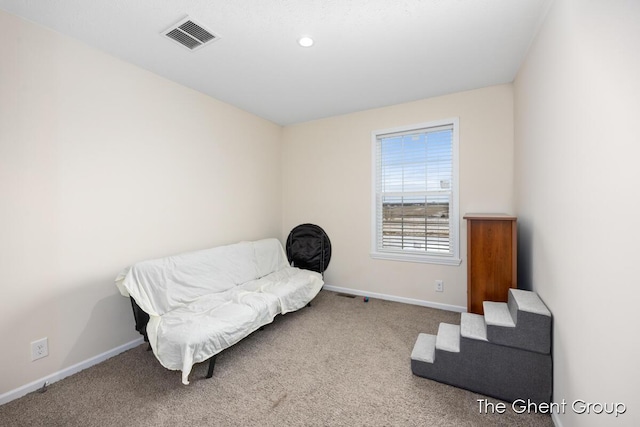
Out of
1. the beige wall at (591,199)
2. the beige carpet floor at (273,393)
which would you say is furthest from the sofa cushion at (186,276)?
the beige wall at (591,199)

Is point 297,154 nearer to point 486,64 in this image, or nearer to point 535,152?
point 486,64

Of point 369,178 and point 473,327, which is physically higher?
point 369,178

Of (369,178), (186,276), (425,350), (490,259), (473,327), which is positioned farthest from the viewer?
(369,178)

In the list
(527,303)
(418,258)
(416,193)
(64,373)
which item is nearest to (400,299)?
(418,258)

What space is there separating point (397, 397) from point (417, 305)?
1676 millimetres

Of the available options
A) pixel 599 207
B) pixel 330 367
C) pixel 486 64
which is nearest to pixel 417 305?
pixel 330 367

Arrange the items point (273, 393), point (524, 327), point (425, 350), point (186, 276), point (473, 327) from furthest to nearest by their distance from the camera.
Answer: point (186, 276), point (425, 350), point (473, 327), point (273, 393), point (524, 327)

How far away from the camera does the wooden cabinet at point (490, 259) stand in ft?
6.95

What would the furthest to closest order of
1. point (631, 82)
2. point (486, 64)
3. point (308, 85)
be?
1. point (308, 85)
2. point (486, 64)
3. point (631, 82)

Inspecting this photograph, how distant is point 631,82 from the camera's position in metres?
0.92

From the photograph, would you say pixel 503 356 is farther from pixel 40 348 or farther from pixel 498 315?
pixel 40 348

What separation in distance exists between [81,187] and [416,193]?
3333mm

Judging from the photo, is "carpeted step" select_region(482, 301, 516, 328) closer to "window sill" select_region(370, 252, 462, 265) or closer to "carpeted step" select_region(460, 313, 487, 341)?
"carpeted step" select_region(460, 313, 487, 341)

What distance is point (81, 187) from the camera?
204cm
